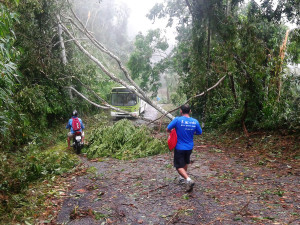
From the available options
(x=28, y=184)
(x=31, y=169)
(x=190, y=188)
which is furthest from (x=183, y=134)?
(x=31, y=169)

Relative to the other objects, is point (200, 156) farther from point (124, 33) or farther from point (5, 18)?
point (124, 33)

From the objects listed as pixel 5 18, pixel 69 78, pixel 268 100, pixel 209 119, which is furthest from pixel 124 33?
pixel 5 18

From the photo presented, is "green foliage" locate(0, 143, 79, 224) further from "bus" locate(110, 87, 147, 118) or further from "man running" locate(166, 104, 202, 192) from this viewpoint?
"bus" locate(110, 87, 147, 118)

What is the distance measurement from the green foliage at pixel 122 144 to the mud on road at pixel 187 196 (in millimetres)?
1614

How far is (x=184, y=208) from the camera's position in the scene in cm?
423

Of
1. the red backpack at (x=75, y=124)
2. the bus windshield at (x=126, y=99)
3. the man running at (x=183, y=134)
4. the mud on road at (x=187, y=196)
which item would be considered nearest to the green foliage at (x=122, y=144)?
the red backpack at (x=75, y=124)

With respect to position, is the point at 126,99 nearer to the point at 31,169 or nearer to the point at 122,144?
the point at 122,144

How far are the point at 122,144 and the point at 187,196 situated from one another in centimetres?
527

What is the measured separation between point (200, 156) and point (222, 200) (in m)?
3.52

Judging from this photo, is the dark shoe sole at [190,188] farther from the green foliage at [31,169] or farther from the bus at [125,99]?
the bus at [125,99]

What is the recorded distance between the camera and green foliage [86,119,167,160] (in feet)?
29.0

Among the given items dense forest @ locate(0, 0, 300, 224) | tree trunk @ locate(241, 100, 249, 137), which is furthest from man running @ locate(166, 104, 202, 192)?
tree trunk @ locate(241, 100, 249, 137)

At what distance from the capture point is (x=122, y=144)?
9.64 meters

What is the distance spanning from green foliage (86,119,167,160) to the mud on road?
1614 mm
